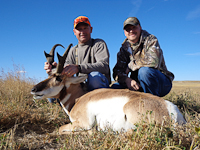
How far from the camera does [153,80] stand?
12.7 ft

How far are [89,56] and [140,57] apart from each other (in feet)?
4.39

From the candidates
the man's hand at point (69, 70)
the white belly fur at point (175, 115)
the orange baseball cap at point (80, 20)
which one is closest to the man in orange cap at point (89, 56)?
the orange baseball cap at point (80, 20)

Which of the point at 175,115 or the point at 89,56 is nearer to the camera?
the point at 175,115

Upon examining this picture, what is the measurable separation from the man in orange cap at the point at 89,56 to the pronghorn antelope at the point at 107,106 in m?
0.36

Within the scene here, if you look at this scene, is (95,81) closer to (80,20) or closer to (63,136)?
(63,136)

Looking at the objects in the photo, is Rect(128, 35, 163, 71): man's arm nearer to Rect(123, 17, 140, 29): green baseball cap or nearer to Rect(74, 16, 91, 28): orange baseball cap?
Rect(123, 17, 140, 29): green baseball cap

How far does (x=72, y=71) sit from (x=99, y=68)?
73cm

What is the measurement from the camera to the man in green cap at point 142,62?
12.7ft

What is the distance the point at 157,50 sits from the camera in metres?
3.92

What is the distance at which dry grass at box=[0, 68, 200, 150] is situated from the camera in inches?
→ 69.0

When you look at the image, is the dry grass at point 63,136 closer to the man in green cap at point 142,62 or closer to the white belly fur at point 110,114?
the white belly fur at point 110,114

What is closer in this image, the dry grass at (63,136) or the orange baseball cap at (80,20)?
the dry grass at (63,136)

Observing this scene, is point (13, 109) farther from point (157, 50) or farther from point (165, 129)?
point (157, 50)

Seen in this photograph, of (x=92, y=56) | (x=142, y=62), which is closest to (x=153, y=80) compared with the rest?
(x=142, y=62)
